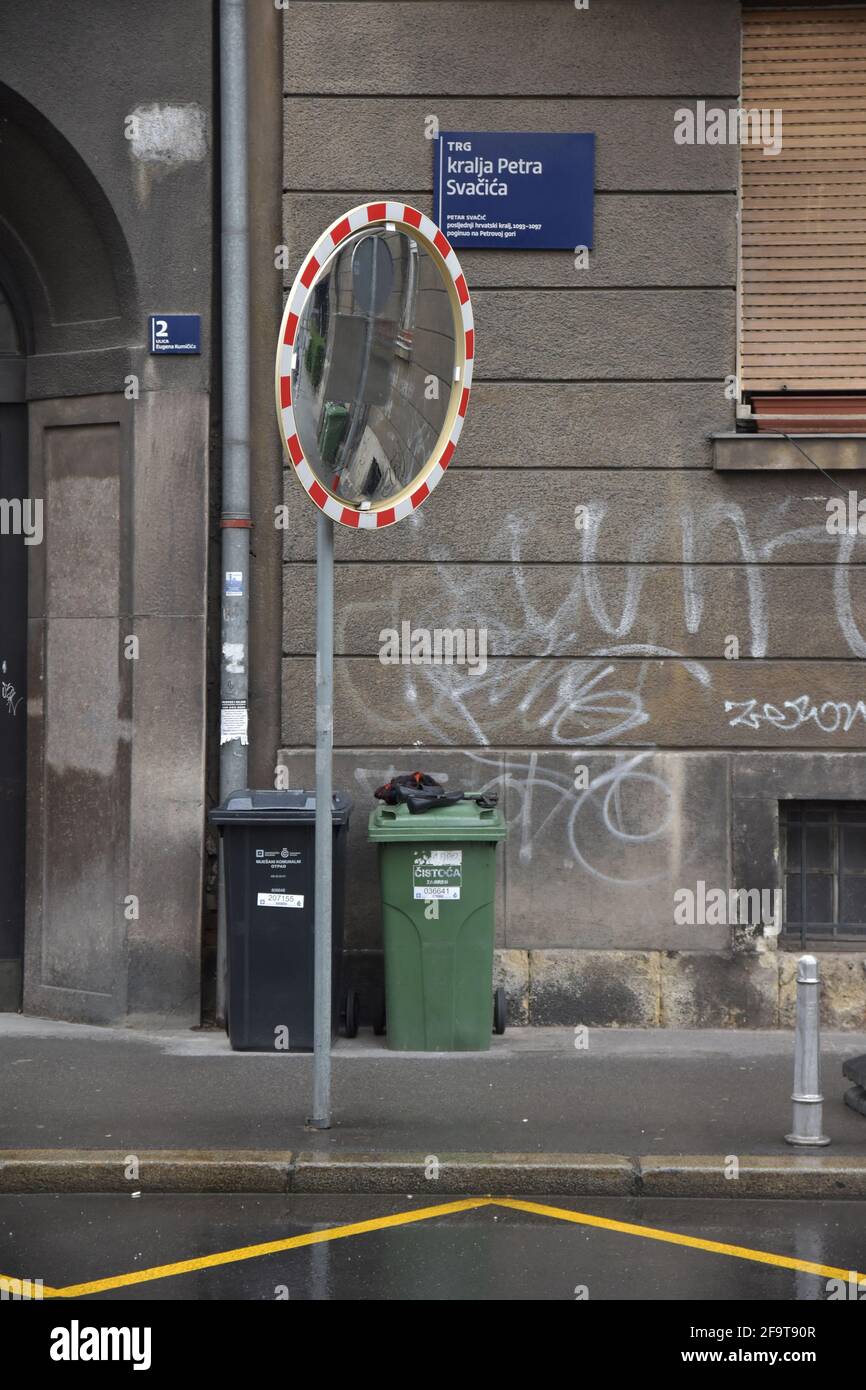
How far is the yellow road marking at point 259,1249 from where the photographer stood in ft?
17.0

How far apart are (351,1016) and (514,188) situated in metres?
4.33

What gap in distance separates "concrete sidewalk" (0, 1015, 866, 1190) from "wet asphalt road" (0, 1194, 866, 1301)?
9.5 inches

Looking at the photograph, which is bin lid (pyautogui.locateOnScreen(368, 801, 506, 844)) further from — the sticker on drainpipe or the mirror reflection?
the mirror reflection

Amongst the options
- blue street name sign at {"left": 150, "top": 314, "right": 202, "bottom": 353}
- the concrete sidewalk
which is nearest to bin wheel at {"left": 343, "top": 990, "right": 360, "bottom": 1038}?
the concrete sidewalk

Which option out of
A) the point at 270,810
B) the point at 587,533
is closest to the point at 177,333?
the point at 587,533

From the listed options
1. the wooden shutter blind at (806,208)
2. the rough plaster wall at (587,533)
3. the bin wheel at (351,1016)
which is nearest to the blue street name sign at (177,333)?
the rough plaster wall at (587,533)

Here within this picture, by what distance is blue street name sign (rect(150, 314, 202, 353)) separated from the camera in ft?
29.2

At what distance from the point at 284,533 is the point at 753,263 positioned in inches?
114

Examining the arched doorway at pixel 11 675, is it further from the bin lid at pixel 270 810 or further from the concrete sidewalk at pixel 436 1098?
the bin lid at pixel 270 810

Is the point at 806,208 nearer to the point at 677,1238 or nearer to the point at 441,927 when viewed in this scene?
the point at 441,927

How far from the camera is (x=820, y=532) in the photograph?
9008 mm

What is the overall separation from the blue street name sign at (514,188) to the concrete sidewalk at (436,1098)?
4.14 metres

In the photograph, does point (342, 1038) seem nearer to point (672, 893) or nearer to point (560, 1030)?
point (560, 1030)
